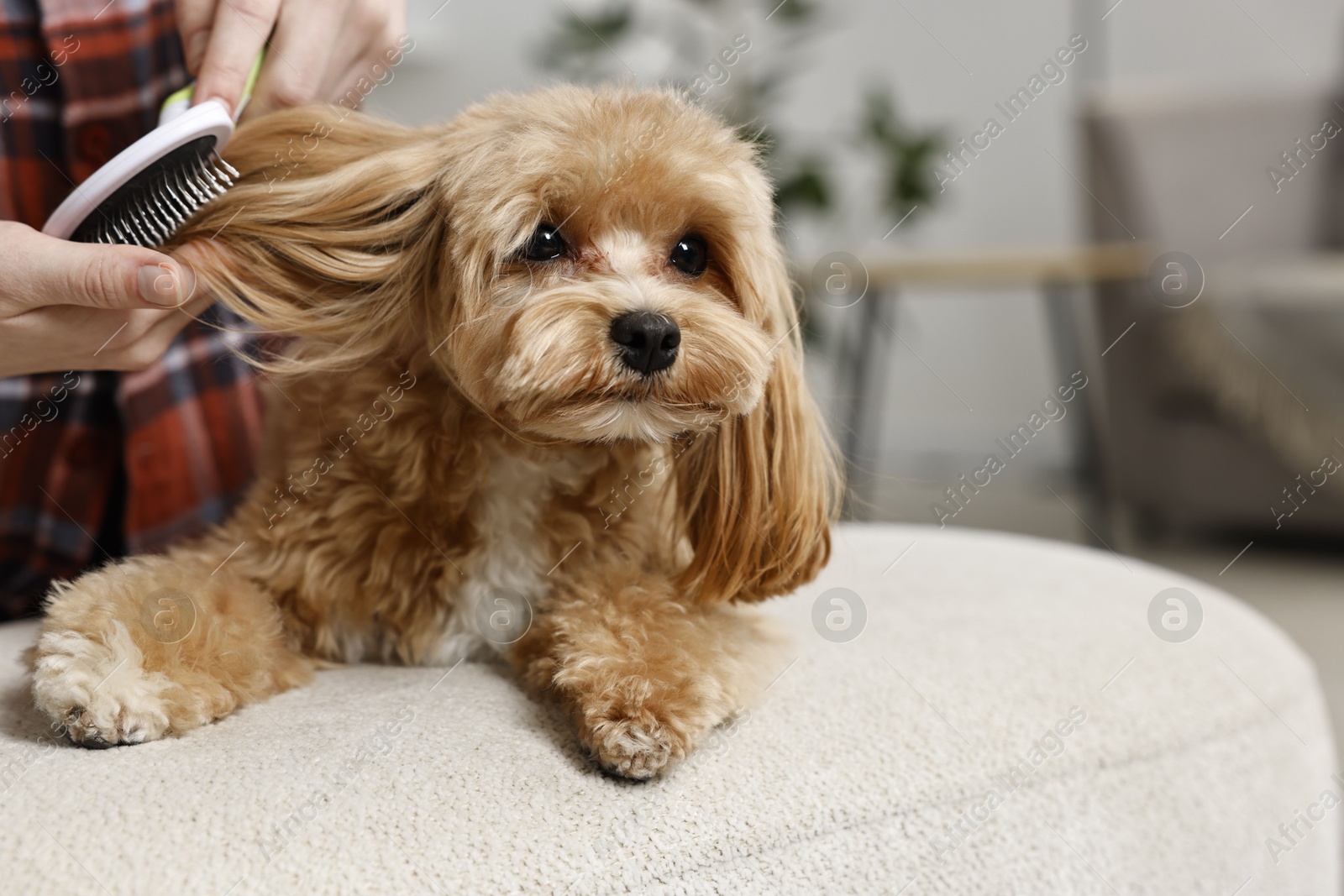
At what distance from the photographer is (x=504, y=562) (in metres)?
0.97

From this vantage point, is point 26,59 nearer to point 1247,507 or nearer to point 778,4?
point 778,4

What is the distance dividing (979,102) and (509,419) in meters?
3.59

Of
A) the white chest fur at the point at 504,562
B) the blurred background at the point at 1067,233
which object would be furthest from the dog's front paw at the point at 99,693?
the blurred background at the point at 1067,233

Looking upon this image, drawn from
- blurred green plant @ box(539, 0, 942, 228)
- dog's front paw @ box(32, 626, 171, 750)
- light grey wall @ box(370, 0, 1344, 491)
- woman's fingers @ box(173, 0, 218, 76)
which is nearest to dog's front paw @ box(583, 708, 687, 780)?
dog's front paw @ box(32, 626, 171, 750)

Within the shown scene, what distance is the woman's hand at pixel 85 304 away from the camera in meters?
0.80

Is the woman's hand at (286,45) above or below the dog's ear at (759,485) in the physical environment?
above

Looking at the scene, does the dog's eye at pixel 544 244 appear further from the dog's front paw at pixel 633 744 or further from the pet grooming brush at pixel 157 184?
the dog's front paw at pixel 633 744

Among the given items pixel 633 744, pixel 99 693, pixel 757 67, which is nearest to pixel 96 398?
pixel 99 693

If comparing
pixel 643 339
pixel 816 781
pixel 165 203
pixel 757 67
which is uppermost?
pixel 165 203

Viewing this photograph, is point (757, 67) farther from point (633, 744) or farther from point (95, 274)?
point (633, 744)

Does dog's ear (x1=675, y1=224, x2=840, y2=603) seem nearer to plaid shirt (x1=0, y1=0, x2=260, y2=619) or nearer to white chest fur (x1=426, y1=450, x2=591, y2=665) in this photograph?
white chest fur (x1=426, y1=450, x2=591, y2=665)

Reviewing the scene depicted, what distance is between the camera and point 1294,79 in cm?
317

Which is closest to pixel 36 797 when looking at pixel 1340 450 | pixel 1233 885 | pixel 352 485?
pixel 352 485

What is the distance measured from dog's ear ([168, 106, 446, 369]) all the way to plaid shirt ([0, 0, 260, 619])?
0.76 feet
